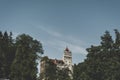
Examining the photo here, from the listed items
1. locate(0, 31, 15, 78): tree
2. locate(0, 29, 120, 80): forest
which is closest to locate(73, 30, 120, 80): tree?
locate(0, 29, 120, 80): forest

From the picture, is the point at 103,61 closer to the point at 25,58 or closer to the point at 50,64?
the point at 50,64

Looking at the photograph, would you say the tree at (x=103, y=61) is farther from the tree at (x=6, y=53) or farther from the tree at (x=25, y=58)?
the tree at (x=6, y=53)

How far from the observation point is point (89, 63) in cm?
9162

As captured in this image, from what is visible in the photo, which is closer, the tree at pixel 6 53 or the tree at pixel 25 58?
the tree at pixel 25 58

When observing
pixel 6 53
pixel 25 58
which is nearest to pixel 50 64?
pixel 25 58

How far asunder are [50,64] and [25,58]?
9.06 m

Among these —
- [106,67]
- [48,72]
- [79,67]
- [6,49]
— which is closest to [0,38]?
[6,49]

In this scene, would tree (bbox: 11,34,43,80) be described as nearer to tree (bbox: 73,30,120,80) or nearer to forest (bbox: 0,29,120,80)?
forest (bbox: 0,29,120,80)

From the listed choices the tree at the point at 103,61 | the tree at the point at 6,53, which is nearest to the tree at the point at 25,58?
the tree at the point at 6,53

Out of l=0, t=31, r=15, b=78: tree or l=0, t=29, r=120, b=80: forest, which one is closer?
l=0, t=29, r=120, b=80: forest

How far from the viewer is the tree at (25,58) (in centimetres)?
8444

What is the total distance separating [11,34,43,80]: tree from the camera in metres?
84.4

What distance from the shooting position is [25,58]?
289 feet

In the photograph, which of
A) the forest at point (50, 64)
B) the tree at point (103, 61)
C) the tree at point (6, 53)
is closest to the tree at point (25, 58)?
the forest at point (50, 64)
